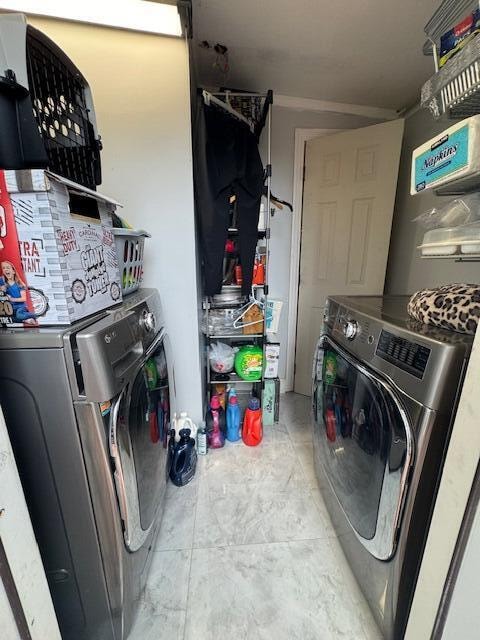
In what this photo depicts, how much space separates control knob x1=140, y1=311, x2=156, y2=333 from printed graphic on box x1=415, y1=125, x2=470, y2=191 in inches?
37.6

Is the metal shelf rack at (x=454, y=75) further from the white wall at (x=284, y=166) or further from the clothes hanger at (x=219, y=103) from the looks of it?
the white wall at (x=284, y=166)

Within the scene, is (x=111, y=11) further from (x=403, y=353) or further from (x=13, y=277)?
(x=403, y=353)

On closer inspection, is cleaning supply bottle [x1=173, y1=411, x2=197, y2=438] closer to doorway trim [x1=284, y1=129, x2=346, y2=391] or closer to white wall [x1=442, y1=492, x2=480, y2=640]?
doorway trim [x1=284, y1=129, x2=346, y2=391]

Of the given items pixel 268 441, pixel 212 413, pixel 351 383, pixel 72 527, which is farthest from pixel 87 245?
pixel 268 441

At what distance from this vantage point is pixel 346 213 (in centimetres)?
194

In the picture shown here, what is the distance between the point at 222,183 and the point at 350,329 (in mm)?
1028

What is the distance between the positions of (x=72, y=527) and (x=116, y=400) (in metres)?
0.36

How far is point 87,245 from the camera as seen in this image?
0.71 m

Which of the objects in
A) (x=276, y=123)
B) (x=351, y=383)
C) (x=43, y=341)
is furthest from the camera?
(x=276, y=123)

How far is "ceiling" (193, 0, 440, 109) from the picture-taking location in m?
1.14

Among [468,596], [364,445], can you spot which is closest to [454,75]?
[364,445]

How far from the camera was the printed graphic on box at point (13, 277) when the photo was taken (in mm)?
566

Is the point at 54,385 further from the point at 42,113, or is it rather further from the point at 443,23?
the point at 443,23

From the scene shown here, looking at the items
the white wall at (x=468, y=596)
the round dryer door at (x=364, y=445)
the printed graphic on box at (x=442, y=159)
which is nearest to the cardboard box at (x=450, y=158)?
the printed graphic on box at (x=442, y=159)
